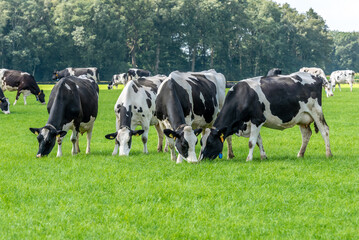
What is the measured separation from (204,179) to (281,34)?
98.2 m

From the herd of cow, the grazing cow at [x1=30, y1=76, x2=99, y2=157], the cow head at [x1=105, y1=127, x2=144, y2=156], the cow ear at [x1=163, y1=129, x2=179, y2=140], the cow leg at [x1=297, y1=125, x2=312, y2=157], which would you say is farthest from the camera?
the cow leg at [x1=297, y1=125, x2=312, y2=157]

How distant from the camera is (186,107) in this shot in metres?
11.5

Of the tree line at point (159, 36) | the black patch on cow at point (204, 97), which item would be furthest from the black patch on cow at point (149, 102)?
the tree line at point (159, 36)

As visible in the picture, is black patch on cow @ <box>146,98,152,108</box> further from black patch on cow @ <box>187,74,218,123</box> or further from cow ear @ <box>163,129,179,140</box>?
cow ear @ <box>163,129,179,140</box>

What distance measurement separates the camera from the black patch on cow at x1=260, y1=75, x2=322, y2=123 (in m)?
11.2

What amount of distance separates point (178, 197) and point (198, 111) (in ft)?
15.7

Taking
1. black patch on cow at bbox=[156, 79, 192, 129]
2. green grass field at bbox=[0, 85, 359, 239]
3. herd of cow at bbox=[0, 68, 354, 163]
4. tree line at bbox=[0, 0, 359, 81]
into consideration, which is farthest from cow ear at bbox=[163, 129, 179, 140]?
tree line at bbox=[0, 0, 359, 81]

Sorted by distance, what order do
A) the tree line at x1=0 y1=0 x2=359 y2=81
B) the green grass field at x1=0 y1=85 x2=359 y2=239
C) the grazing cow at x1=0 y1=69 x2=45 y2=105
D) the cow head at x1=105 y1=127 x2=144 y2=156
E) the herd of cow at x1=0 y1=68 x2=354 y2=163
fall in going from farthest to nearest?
the tree line at x1=0 y1=0 x2=359 y2=81 < the grazing cow at x1=0 y1=69 x2=45 y2=105 < the cow head at x1=105 y1=127 x2=144 y2=156 < the herd of cow at x1=0 y1=68 x2=354 y2=163 < the green grass field at x1=0 y1=85 x2=359 y2=239

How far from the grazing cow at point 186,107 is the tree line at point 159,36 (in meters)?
67.7

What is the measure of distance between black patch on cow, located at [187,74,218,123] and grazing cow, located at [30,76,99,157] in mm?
2953

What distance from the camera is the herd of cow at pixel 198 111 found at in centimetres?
1091

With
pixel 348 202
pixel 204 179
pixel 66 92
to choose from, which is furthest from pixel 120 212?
pixel 66 92

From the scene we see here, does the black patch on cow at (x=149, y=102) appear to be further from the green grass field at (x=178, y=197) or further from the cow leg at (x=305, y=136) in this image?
the cow leg at (x=305, y=136)

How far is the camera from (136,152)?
43.0ft
